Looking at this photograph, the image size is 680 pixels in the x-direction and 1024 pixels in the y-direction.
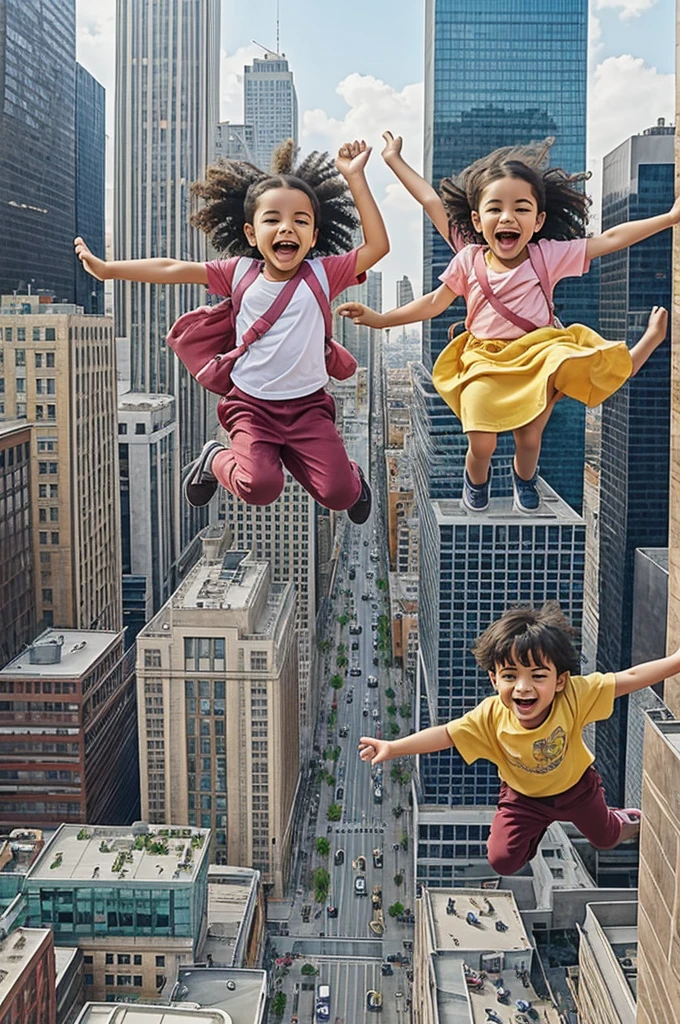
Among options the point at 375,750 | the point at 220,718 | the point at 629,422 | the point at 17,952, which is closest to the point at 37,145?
the point at 629,422

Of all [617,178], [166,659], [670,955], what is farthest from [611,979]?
[617,178]

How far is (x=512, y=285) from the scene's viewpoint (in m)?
7.54

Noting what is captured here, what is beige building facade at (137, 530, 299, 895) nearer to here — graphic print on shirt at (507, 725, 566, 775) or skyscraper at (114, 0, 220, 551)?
skyscraper at (114, 0, 220, 551)

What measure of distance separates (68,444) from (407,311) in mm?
31179

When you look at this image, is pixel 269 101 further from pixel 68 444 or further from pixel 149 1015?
pixel 149 1015

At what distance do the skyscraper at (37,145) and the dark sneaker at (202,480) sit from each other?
42954 mm

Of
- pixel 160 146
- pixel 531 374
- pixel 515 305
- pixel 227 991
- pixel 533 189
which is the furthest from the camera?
pixel 160 146

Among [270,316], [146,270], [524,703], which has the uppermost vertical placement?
[146,270]

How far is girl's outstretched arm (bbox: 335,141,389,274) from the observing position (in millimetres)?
7336

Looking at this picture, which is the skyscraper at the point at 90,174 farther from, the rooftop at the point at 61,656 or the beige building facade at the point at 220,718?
the beige building facade at the point at 220,718

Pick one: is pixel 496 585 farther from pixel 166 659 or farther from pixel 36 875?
pixel 36 875

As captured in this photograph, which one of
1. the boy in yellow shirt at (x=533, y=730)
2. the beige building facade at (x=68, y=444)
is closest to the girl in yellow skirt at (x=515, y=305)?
the boy in yellow shirt at (x=533, y=730)

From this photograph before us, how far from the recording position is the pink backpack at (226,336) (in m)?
7.63

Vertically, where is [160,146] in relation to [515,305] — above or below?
above
